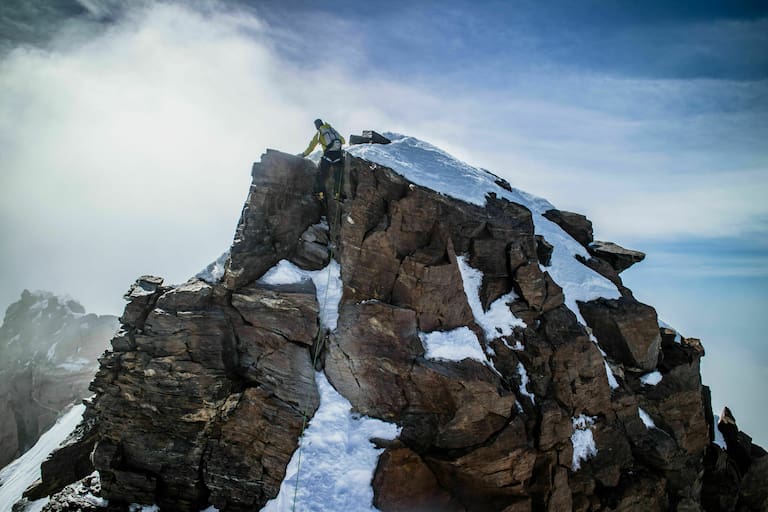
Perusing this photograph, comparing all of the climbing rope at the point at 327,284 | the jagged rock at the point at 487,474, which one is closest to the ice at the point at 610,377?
the jagged rock at the point at 487,474

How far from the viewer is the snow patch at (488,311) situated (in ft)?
58.9

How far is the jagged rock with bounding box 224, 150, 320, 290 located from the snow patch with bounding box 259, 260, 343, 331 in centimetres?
60

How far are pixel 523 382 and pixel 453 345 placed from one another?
3.90 metres

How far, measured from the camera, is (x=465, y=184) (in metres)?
21.1

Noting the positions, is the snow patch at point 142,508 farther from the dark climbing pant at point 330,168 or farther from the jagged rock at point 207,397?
the dark climbing pant at point 330,168

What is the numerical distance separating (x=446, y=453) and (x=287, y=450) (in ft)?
21.2

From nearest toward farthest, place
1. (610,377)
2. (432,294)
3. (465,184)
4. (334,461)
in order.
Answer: (334,461)
(432,294)
(610,377)
(465,184)

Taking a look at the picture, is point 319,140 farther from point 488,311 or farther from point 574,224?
point 574,224

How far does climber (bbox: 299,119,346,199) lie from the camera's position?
19500mm

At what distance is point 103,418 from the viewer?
52.5 ft

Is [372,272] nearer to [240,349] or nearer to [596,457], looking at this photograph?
[240,349]

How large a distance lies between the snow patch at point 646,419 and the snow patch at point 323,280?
16.8 meters

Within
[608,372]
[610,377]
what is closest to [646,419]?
[610,377]

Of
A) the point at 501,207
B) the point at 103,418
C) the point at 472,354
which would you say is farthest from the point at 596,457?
the point at 103,418
